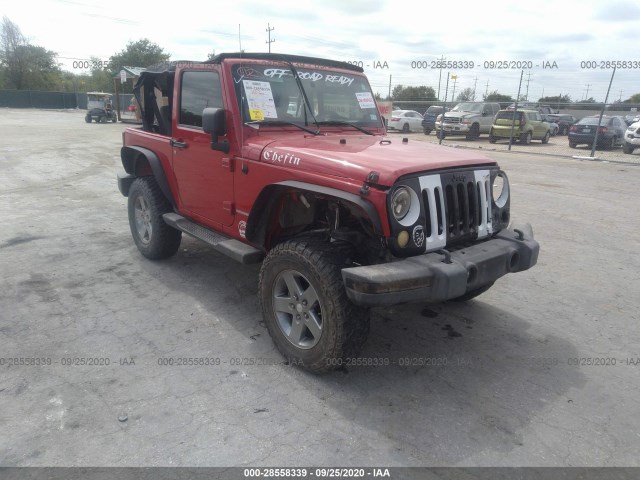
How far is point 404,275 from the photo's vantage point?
265 centimetres

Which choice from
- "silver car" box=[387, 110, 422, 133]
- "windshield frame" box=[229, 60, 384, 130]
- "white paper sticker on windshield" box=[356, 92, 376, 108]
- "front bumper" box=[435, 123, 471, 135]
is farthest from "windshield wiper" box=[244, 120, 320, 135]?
"silver car" box=[387, 110, 422, 133]

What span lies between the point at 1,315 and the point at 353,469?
3.31 m

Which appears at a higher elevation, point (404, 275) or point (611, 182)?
point (404, 275)

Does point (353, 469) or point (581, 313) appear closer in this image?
point (353, 469)

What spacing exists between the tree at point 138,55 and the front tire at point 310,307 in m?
61.4

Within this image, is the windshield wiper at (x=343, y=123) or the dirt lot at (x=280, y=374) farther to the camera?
the windshield wiper at (x=343, y=123)

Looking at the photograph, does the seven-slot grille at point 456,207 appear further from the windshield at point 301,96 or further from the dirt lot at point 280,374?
the windshield at point 301,96

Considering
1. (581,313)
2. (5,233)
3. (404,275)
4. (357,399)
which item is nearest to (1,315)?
(5,233)

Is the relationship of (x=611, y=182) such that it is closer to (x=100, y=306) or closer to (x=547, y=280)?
(x=547, y=280)

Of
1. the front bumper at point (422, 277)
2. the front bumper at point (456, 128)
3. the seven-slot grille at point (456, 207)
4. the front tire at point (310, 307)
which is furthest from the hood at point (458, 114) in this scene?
the front tire at point (310, 307)

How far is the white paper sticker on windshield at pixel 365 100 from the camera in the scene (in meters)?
4.56

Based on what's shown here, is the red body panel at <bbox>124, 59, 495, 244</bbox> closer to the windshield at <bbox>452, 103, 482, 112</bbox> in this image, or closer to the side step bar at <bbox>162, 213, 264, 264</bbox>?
the side step bar at <bbox>162, 213, 264, 264</bbox>

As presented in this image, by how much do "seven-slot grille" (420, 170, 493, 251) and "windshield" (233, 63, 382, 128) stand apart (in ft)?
4.89

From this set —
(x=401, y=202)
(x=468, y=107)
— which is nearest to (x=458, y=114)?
(x=468, y=107)
